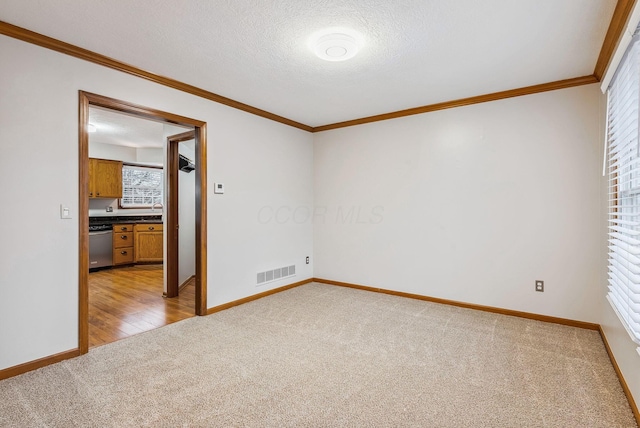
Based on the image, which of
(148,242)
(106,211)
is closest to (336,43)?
(148,242)

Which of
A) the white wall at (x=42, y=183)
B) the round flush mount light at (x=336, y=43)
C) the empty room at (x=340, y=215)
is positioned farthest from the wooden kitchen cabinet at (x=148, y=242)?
the round flush mount light at (x=336, y=43)

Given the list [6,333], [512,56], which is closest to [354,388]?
[6,333]

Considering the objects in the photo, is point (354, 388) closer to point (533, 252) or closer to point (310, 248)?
point (533, 252)

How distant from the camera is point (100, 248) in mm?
6172

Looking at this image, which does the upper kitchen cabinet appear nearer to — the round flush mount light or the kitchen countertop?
the kitchen countertop

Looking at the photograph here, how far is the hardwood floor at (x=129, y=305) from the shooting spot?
3156 millimetres

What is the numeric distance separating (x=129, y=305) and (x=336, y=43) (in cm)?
373

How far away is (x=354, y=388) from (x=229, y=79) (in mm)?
2897

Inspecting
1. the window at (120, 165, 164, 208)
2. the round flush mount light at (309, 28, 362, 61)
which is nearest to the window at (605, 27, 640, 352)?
the round flush mount light at (309, 28, 362, 61)

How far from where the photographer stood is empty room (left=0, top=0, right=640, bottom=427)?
2.02 m

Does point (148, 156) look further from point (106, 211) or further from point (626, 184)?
point (626, 184)

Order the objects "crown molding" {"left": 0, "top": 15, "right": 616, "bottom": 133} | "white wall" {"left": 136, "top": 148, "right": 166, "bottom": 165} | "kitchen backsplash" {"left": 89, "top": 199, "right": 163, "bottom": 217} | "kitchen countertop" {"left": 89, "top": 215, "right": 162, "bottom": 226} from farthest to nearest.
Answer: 1. "white wall" {"left": 136, "top": 148, "right": 166, "bottom": 165}
2. "kitchen backsplash" {"left": 89, "top": 199, "right": 163, "bottom": 217}
3. "kitchen countertop" {"left": 89, "top": 215, "right": 162, "bottom": 226}
4. "crown molding" {"left": 0, "top": 15, "right": 616, "bottom": 133}

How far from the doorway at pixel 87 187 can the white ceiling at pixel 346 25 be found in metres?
0.38

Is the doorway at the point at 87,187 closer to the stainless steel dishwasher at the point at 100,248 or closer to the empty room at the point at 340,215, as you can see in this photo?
the empty room at the point at 340,215
